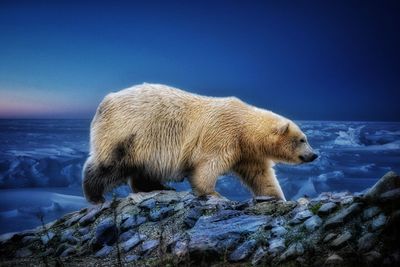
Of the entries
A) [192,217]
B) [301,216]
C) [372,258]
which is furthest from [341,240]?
[192,217]

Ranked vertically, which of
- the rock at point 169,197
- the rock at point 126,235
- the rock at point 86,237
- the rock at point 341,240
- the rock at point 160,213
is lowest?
the rock at point 86,237

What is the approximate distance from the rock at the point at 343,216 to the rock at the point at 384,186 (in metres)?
0.19

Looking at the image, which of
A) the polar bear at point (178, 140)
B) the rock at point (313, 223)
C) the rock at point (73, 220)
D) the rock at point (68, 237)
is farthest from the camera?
the polar bear at point (178, 140)

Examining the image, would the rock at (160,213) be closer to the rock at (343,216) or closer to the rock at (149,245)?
the rock at (149,245)

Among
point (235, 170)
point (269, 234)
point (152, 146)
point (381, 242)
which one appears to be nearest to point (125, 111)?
point (152, 146)

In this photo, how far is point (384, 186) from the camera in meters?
6.29

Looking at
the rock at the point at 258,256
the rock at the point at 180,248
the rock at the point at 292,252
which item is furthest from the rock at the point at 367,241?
the rock at the point at 180,248

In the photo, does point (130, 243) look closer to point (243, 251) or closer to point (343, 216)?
point (243, 251)

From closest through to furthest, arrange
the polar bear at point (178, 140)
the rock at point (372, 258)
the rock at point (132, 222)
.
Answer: the rock at point (372, 258) < the rock at point (132, 222) < the polar bear at point (178, 140)

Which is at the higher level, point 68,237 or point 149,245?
point 149,245

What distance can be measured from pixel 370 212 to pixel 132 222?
3.78 m

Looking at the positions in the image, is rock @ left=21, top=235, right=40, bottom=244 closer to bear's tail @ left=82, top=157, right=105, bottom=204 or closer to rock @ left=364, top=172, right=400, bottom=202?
bear's tail @ left=82, top=157, right=105, bottom=204

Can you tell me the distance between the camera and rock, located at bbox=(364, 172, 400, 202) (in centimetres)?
624

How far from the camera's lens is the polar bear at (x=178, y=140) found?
9.20 meters
